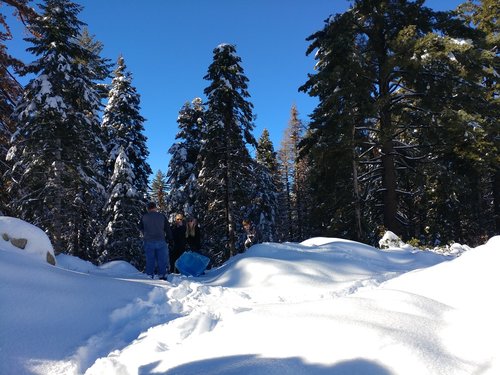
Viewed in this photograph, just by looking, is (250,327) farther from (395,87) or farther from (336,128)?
(395,87)

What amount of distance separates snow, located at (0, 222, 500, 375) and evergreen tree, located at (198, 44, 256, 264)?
13.9 meters

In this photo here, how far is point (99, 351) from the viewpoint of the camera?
340 cm

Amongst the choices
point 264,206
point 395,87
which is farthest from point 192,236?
point 264,206

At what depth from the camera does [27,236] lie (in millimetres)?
6156

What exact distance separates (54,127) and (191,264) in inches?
368

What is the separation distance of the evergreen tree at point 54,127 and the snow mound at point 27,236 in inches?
298

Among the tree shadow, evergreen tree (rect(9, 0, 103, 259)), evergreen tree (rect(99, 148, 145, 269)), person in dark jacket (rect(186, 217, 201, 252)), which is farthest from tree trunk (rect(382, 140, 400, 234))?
evergreen tree (rect(99, 148, 145, 269))

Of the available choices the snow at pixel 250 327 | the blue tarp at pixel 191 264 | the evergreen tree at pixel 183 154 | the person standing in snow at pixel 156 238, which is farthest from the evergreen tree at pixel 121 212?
the snow at pixel 250 327

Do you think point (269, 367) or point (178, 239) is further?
point (178, 239)

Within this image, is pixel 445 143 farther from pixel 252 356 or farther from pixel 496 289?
pixel 252 356

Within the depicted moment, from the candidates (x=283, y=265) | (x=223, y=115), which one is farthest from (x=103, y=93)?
(x=283, y=265)

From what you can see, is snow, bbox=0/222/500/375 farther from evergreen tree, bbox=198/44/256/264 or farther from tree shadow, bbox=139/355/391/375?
evergreen tree, bbox=198/44/256/264

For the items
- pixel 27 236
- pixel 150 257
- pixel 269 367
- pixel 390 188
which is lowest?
pixel 269 367

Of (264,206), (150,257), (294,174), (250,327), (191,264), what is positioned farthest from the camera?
(294,174)
